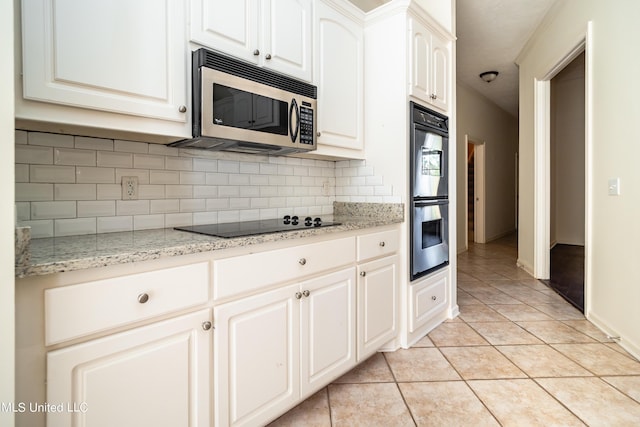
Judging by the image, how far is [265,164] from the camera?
7.01ft

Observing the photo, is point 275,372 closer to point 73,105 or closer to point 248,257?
point 248,257

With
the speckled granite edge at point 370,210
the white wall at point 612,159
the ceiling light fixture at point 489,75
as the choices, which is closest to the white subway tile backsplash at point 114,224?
the speckled granite edge at point 370,210

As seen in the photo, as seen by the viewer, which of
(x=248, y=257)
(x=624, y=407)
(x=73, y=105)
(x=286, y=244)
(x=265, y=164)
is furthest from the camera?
(x=265, y=164)

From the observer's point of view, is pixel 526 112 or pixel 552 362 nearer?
pixel 552 362

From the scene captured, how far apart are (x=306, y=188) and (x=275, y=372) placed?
1.31 meters

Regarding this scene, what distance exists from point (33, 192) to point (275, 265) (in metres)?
0.97

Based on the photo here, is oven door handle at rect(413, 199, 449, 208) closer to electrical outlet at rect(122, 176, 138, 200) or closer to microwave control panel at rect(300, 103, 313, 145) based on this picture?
microwave control panel at rect(300, 103, 313, 145)

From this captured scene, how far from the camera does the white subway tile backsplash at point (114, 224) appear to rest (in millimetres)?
1465

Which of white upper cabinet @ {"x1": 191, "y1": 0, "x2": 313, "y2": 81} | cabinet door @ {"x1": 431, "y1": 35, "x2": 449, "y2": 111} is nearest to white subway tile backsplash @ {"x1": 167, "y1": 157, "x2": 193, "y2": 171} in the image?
white upper cabinet @ {"x1": 191, "y1": 0, "x2": 313, "y2": 81}

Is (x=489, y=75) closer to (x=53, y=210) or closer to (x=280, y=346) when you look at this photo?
(x=280, y=346)

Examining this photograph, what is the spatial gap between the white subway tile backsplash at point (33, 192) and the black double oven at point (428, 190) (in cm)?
191

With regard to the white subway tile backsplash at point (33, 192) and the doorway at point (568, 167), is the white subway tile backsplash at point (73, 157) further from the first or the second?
the doorway at point (568, 167)

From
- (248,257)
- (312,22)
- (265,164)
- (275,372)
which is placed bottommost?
(275,372)

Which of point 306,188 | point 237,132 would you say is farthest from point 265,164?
point 237,132
